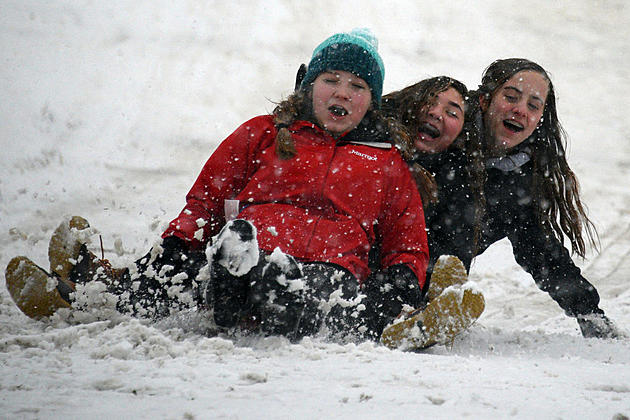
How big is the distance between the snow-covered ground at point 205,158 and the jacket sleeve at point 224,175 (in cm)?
21

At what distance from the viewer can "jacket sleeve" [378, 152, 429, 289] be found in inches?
95.3

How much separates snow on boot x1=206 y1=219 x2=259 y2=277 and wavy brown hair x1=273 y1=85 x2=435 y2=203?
0.87m

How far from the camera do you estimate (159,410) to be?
1148mm

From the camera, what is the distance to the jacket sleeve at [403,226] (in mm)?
2422

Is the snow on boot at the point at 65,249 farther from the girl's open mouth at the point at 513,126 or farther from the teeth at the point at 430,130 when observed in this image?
the girl's open mouth at the point at 513,126

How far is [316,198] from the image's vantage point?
7.75ft

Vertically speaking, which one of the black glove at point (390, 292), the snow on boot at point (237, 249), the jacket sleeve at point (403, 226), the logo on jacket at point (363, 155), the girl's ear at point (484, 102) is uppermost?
the girl's ear at point (484, 102)

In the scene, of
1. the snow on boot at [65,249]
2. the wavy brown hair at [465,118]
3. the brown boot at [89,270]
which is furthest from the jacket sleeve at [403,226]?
the snow on boot at [65,249]

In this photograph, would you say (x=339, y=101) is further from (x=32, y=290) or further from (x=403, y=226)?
(x=32, y=290)

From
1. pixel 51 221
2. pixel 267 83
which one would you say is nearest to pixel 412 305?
pixel 51 221

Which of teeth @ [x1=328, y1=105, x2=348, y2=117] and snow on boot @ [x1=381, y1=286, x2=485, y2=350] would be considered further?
teeth @ [x1=328, y1=105, x2=348, y2=117]

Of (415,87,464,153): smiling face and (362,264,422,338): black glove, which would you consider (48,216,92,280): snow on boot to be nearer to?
(362,264,422,338): black glove

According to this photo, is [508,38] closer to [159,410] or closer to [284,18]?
[284,18]

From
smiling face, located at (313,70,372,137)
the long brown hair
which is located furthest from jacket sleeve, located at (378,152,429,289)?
the long brown hair
